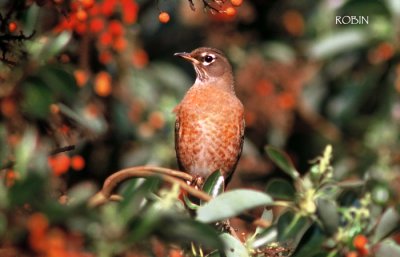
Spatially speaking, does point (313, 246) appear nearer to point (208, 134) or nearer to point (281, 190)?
point (281, 190)

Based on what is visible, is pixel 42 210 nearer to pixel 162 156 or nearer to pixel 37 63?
pixel 37 63

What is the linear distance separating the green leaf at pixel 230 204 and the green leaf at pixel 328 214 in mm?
152

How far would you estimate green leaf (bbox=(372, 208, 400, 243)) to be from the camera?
2.69 m

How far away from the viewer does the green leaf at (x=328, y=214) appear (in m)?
2.55

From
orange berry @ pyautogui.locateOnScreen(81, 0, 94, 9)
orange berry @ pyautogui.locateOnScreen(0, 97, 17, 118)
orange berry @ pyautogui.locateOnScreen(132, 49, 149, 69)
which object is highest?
orange berry @ pyautogui.locateOnScreen(81, 0, 94, 9)

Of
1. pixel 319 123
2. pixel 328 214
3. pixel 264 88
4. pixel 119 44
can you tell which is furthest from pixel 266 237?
pixel 319 123

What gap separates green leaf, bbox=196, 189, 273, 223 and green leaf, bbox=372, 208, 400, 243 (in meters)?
0.40

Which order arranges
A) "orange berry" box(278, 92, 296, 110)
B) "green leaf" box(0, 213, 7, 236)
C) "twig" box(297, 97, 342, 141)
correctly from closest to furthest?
1. "green leaf" box(0, 213, 7, 236)
2. "twig" box(297, 97, 342, 141)
3. "orange berry" box(278, 92, 296, 110)

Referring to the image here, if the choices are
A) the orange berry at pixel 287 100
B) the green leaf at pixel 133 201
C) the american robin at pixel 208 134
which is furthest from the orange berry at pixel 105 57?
the green leaf at pixel 133 201

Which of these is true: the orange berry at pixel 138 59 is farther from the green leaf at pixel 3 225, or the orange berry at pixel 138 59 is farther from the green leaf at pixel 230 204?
the green leaf at pixel 3 225

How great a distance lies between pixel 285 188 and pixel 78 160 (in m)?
1.17

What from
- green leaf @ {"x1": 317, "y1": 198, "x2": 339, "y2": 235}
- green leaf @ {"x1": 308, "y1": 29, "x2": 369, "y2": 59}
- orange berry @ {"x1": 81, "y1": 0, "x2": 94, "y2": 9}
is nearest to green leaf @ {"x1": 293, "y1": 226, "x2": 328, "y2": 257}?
green leaf @ {"x1": 317, "y1": 198, "x2": 339, "y2": 235}

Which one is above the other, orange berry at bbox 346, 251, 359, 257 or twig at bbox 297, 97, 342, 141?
orange berry at bbox 346, 251, 359, 257

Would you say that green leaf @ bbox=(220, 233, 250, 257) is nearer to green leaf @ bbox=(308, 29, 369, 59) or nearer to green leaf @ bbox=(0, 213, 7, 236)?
green leaf @ bbox=(0, 213, 7, 236)
